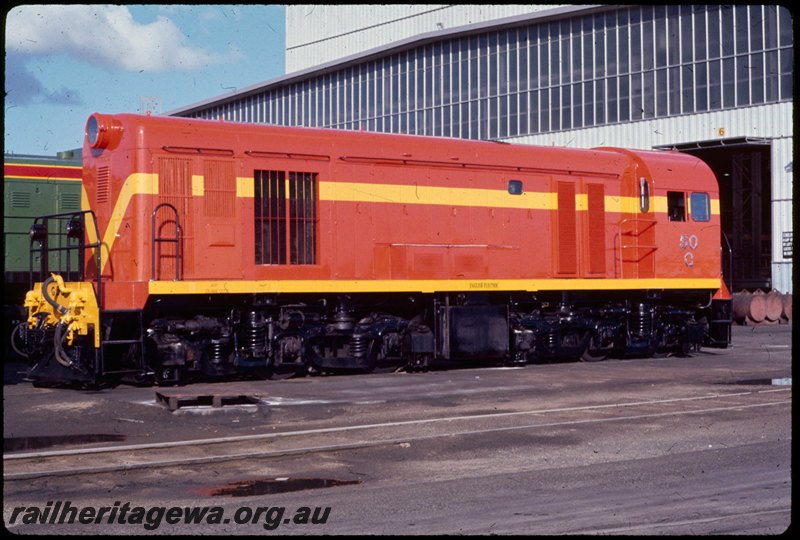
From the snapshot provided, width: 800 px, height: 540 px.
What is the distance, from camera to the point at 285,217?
15.6 m

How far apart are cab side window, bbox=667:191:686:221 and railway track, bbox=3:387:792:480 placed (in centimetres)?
686

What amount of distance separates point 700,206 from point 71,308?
13.0 meters

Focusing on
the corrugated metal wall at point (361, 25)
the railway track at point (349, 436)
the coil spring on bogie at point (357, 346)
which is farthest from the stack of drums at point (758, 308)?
the coil spring on bogie at point (357, 346)

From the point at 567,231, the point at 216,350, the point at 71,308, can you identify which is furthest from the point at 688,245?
the point at 71,308

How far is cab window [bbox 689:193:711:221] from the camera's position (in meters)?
19.9

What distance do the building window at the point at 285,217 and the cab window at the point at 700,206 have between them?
8.62m

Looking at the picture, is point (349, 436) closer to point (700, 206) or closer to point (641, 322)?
point (641, 322)

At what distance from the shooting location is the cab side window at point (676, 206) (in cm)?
1950

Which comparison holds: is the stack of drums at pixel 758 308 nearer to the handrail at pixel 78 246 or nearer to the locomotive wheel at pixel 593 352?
the locomotive wheel at pixel 593 352

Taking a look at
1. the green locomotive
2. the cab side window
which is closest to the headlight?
the green locomotive

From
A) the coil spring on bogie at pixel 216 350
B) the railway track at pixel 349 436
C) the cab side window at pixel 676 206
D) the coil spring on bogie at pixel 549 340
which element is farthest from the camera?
the cab side window at pixel 676 206

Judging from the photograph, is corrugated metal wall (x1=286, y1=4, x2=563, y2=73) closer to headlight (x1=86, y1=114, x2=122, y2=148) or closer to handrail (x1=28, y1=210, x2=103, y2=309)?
headlight (x1=86, y1=114, x2=122, y2=148)

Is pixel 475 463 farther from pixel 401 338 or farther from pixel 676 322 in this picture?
pixel 676 322

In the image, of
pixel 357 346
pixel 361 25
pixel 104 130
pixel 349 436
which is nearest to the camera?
pixel 349 436
